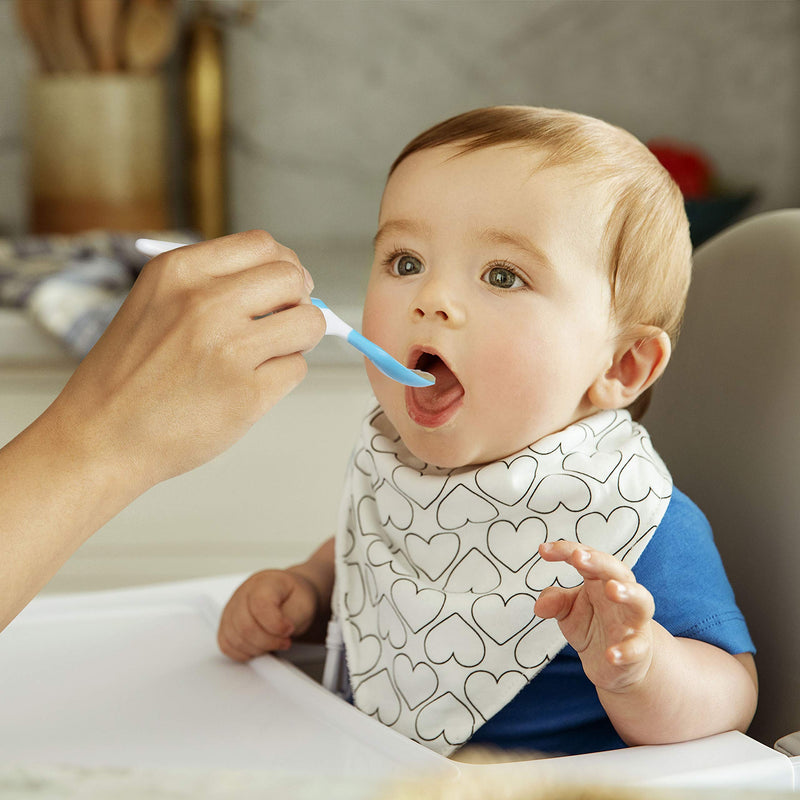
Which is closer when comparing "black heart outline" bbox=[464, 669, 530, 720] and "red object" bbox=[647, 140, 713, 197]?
"black heart outline" bbox=[464, 669, 530, 720]

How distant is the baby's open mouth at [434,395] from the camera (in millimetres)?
721

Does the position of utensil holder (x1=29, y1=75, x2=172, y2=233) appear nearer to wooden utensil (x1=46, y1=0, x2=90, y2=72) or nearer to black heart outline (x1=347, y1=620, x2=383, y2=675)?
wooden utensil (x1=46, y1=0, x2=90, y2=72)

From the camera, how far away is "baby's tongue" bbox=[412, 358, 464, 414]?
2.37ft

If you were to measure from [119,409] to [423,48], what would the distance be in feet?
6.26

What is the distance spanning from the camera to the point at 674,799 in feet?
0.80

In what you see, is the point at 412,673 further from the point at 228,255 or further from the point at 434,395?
the point at 228,255

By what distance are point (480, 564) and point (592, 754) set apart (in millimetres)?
165

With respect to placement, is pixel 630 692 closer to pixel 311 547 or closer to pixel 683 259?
pixel 683 259

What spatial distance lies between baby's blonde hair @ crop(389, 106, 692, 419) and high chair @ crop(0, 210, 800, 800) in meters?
0.08

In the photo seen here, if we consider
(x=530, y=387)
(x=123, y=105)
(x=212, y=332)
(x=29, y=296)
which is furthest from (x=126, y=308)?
(x=123, y=105)

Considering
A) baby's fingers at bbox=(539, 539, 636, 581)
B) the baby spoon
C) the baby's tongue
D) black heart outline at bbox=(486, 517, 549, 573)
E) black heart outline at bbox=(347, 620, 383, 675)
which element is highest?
the baby spoon

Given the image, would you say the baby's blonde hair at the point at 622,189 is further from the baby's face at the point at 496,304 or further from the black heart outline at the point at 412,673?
the black heart outline at the point at 412,673

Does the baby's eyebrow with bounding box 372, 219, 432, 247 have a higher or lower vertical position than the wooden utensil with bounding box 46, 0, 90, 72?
higher

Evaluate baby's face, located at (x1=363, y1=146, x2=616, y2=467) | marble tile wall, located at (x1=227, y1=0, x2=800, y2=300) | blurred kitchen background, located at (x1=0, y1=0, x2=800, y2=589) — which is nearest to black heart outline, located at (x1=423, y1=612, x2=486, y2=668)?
baby's face, located at (x1=363, y1=146, x2=616, y2=467)
